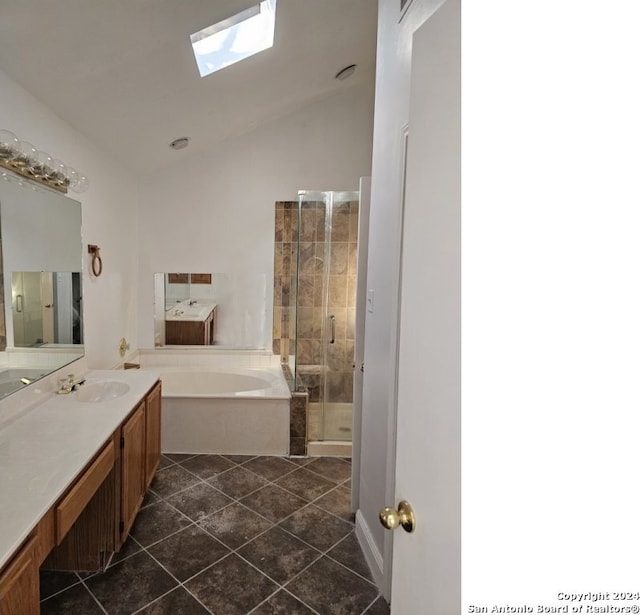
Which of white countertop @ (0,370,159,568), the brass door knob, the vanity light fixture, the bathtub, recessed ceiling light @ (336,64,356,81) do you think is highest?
recessed ceiling light @ (336,64,356,81)

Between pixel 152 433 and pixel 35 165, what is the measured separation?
159cm

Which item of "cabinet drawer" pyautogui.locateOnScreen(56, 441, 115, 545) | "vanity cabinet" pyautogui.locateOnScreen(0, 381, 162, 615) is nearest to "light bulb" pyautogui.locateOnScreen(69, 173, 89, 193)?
"vanity cabinet" pyautogui.locateOnScreen(0, 381, 162, 615)

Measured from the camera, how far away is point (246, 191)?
3963 mm

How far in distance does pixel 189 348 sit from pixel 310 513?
218cm

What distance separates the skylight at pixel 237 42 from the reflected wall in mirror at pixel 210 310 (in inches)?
78.1

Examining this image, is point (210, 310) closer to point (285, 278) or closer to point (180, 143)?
point (285, 278)

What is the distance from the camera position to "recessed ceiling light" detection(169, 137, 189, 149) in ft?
10.8

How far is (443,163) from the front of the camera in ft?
2.19

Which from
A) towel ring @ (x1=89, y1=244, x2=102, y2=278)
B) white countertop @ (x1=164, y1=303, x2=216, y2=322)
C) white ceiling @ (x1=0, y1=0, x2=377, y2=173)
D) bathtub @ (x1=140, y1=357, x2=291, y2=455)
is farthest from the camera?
white countertop @ (x1=164, y1=303, x2=216, y2=322)

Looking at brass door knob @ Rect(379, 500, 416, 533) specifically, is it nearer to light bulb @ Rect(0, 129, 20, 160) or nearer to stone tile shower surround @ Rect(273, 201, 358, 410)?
light bulb @ Rect(0, 129, 20, 160)

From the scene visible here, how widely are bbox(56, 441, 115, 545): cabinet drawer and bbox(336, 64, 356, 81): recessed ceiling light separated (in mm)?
3179
